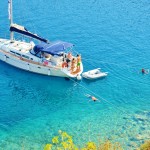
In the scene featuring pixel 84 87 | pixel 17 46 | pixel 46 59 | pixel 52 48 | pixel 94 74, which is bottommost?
pixel 84 87

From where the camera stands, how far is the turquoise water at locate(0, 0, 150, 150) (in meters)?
38.1

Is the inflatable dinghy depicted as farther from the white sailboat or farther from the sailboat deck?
the sailboat deck

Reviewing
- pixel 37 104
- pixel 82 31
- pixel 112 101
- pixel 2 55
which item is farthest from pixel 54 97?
pixel 82 31

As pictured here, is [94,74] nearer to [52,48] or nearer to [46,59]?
[52,48]

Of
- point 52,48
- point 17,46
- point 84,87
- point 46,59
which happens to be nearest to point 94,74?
point 84,87

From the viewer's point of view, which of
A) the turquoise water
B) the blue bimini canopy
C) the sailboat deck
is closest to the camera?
the turquoise water

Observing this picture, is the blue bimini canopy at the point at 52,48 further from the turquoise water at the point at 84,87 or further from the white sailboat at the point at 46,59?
the turquoise water at the point at 84,87

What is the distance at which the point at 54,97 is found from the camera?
44.6 meters

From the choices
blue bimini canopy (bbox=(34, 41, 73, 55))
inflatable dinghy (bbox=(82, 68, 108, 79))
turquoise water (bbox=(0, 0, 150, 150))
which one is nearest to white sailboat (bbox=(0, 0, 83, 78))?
blue bimini canopy (bbox=(34, 41, 73, 55))

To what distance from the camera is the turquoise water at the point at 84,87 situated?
38125mm

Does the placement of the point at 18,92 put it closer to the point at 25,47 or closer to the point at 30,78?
the point at 30,78

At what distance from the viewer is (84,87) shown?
46.7 m

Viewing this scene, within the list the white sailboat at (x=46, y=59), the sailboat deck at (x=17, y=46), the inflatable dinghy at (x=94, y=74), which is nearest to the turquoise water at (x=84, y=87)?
the inflatable dinghy at (x=94, y=74)

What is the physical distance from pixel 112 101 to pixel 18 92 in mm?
12140
